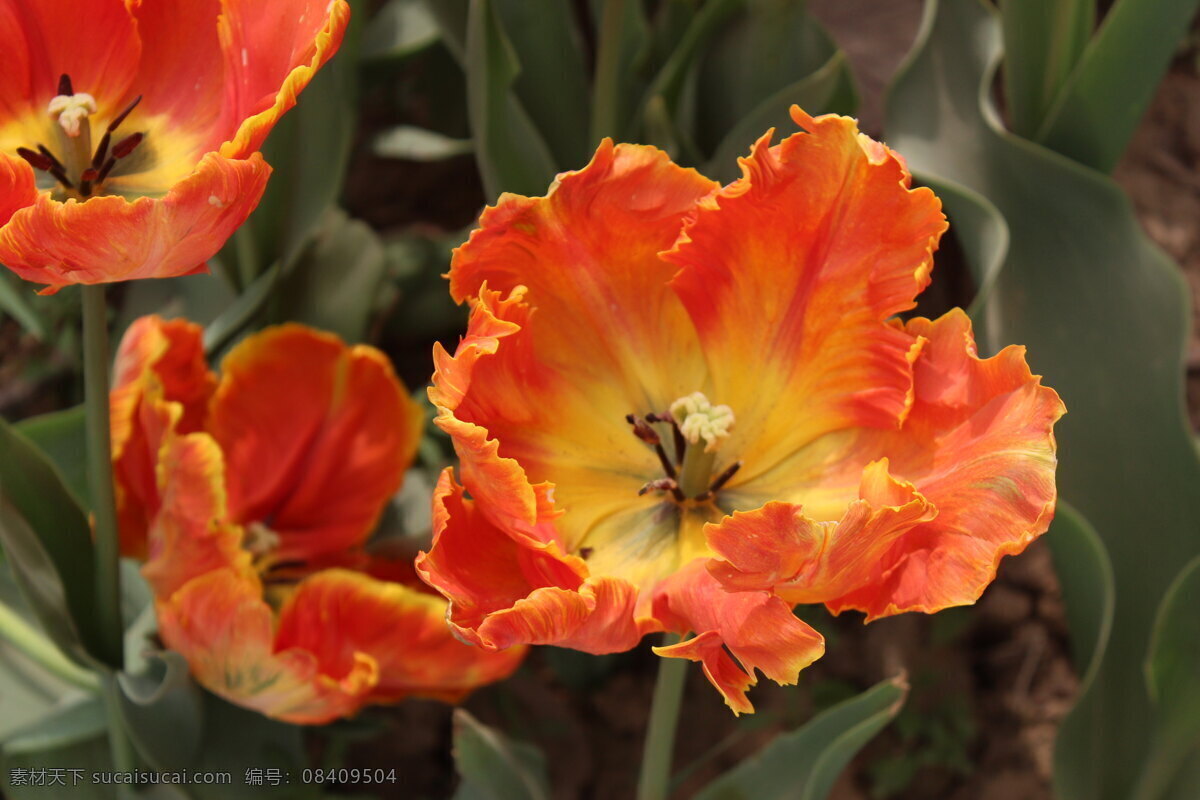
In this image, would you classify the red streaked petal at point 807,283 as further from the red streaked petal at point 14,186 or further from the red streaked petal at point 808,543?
the red streaked petal at point 14,186

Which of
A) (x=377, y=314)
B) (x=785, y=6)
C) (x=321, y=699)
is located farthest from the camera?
(x=377, y=314)

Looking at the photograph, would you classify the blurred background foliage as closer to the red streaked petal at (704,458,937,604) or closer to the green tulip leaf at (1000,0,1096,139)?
the green tulip leaf at (1000,0,1096,139)

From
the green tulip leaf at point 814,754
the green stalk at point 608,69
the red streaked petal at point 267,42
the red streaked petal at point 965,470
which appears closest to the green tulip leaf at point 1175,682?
the green tulip leaf at point 814,754

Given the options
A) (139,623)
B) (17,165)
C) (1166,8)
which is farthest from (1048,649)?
(17,165)

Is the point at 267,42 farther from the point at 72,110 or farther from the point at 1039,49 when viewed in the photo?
the point at 1039,49

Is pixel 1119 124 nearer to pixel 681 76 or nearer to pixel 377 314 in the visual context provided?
pixel 681 76

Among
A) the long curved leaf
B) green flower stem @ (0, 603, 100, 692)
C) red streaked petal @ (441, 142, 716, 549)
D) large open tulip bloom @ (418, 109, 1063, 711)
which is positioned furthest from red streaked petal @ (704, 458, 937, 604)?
green flower stem @ (0, 603, 100, 692)

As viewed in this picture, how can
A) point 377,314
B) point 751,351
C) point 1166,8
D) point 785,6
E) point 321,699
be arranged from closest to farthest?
point 751,351
point 321,699
point 1166,8
point 785,6
point 377,314
